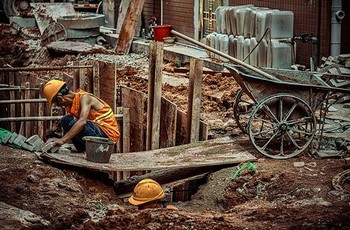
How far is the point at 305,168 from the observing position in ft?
39.8

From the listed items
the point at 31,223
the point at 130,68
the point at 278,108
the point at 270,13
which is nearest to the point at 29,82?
the point at 130,68

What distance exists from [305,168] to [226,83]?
20.0ft

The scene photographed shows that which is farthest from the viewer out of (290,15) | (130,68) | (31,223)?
(130,68)

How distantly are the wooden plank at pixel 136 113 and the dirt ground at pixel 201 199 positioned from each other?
1161 mm

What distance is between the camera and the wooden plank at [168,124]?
14.1m

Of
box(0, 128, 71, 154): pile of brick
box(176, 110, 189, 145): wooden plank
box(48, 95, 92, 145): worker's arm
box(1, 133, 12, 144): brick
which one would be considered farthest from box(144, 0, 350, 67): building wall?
box(1, 133, 12, 144): brick

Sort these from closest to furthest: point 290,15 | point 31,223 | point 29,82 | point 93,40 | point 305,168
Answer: point 31,223, point 305,168, point 29,82, point 290,15, point 93,40

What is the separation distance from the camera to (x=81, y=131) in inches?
495

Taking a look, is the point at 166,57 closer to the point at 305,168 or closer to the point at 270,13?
the point at 270,13

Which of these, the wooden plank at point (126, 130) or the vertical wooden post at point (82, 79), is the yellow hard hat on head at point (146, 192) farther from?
the vertical wooden post at point (82, 79)

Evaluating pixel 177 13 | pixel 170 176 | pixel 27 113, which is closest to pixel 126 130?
pixel 170 176

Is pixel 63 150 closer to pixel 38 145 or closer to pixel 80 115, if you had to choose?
pixel 38 145

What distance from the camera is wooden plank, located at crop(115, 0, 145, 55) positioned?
2448 cm

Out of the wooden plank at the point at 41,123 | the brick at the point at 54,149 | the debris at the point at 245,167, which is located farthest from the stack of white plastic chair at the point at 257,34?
the brick at the point at 54,149
